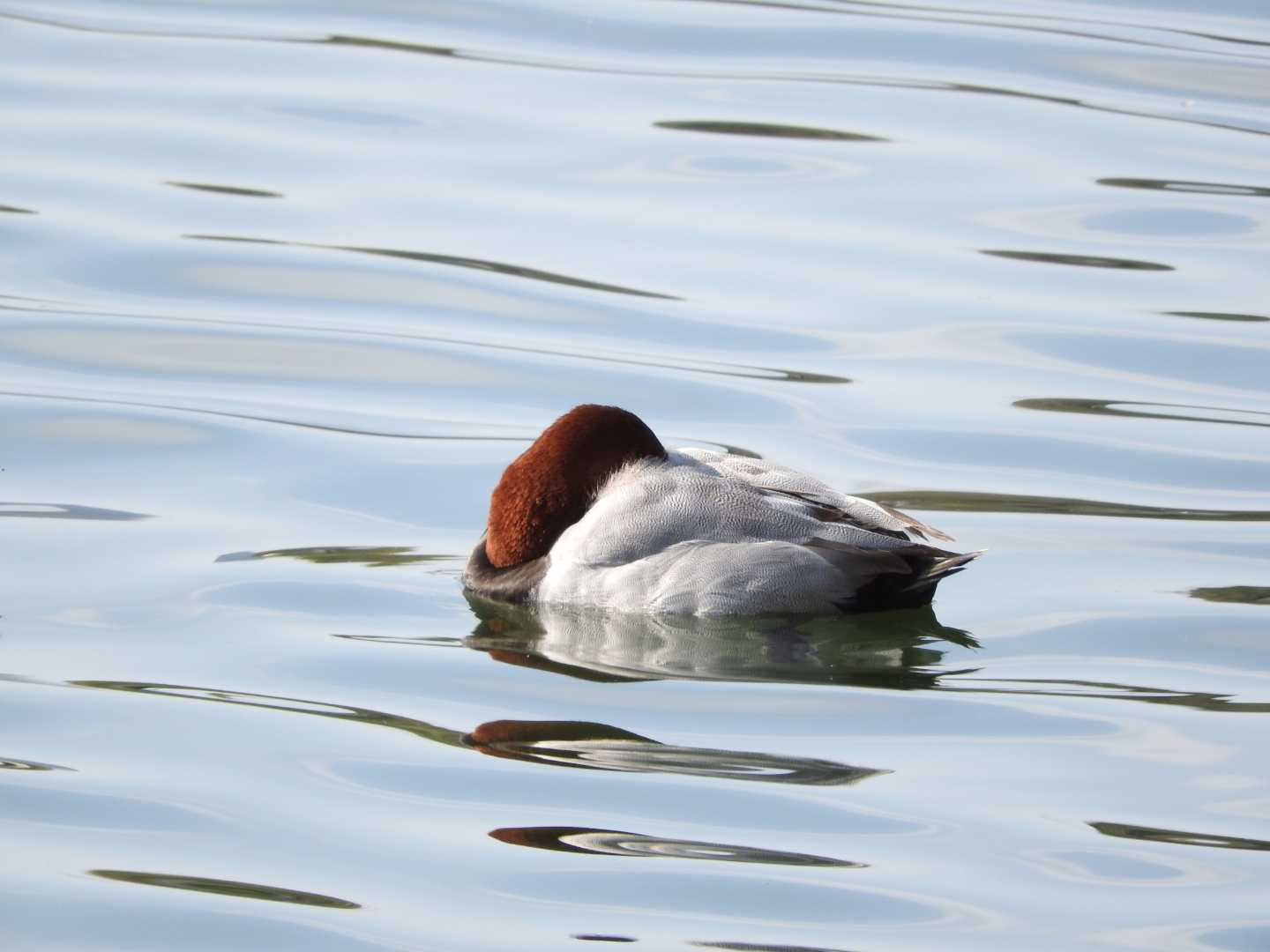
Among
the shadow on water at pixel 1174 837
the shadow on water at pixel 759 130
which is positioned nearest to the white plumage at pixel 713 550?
the shadow on water at pixel 1174 837

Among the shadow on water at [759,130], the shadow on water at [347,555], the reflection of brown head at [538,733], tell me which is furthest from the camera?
the shadow on water at [759,130]

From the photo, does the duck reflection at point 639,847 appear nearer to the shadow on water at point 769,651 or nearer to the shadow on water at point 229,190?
the shadow on water at point 769,651

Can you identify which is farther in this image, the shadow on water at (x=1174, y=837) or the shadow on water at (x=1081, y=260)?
the shadow on water at (x=1081, y=260)

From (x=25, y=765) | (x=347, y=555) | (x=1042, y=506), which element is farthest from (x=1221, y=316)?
(x=25, y=765)

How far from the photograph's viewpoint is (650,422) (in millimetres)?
9078

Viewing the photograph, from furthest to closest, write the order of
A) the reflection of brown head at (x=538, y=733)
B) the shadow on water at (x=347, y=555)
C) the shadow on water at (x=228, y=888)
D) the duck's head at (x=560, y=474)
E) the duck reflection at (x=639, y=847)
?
the shadow on water at (x=347, y=555) < the duck's head at (x=560, y=474) < the reflection of brown head at (x=538, y=733) < the duck reflection at (x=639, y=847) < the shadow on water at (x=228, y=888)

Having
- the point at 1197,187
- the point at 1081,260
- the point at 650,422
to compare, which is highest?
the point at 1197,187

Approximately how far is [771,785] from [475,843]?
0.81 meters

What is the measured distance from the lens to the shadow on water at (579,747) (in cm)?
557

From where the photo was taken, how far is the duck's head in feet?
23.2

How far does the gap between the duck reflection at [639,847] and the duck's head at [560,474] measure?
2061mm

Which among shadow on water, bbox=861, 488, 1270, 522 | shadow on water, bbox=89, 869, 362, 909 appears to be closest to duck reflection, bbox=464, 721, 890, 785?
shadow on water, bbox=89, 869, 362, 909

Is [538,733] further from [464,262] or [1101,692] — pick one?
[464,262]

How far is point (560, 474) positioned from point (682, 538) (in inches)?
20.5
